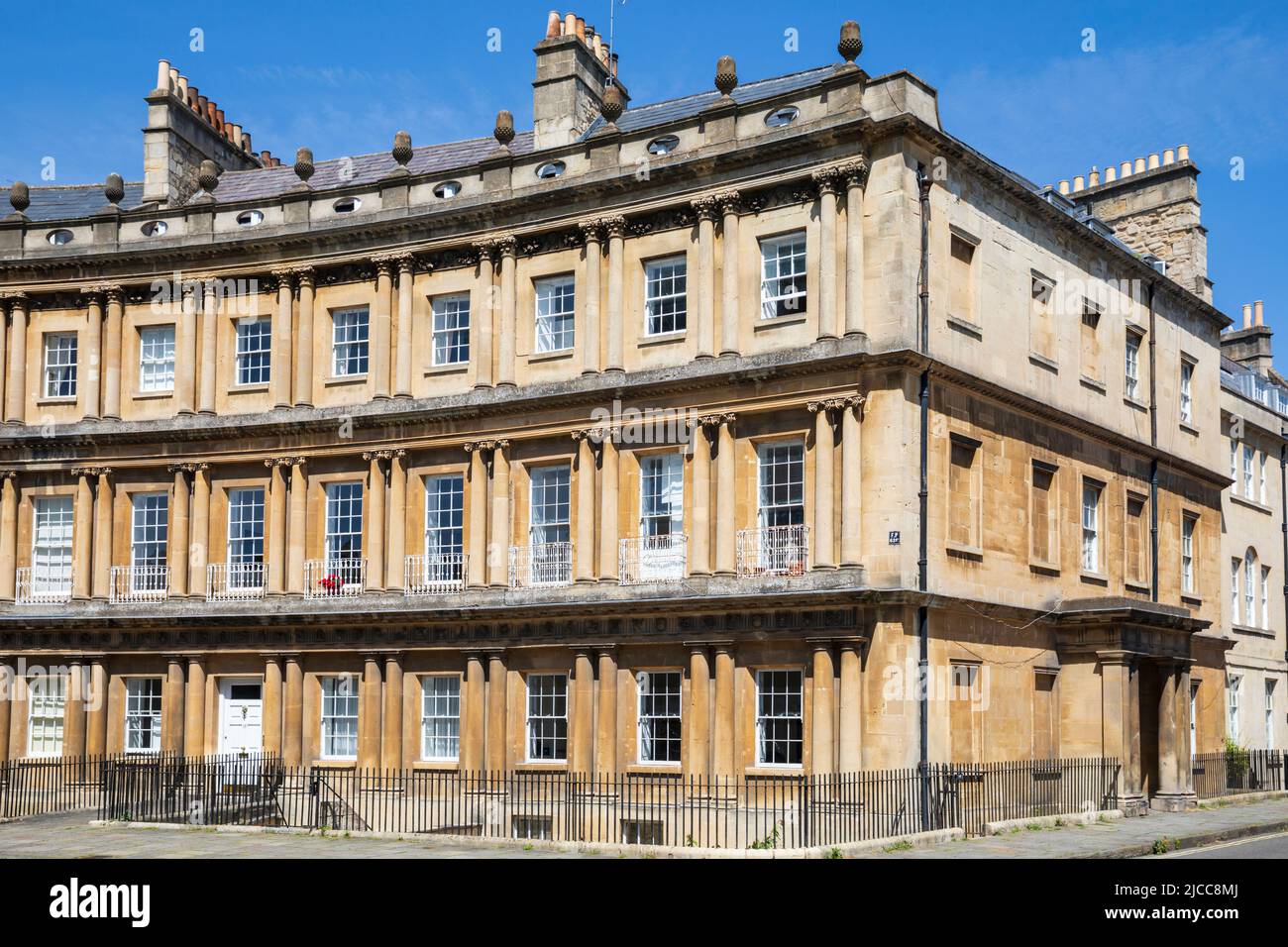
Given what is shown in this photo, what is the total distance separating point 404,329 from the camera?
99.0ft

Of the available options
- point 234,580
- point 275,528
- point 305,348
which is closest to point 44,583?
point 234,580

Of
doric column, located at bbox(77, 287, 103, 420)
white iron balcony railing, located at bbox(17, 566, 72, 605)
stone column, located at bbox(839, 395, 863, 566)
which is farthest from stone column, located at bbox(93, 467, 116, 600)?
stone column, located at bbox(839, 395, 863, 566)

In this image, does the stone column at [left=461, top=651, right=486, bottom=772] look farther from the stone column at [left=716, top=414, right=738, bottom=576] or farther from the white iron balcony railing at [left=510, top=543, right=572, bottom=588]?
the stone column at [left=716, top=414, right=738, bottom=576]

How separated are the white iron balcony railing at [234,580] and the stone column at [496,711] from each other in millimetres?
5843

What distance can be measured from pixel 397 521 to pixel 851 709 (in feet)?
34.4

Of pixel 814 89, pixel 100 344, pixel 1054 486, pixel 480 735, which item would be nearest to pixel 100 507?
pixel 100 344

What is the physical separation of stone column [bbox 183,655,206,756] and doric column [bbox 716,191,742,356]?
1292 cm

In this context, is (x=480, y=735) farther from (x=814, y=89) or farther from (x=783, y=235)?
(x=814, y=89)

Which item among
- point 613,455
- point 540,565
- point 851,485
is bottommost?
point 540,565

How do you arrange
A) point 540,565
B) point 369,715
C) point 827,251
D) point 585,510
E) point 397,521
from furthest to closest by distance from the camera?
point 397,521
point 369,715
point 540,565
point 585,510
point 827,251

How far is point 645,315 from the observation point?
1100 inches

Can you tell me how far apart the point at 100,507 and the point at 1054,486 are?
65.3ft

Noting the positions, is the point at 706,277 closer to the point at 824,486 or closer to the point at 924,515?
the point at 824,486

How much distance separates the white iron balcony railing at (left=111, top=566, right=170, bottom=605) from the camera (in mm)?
31531
